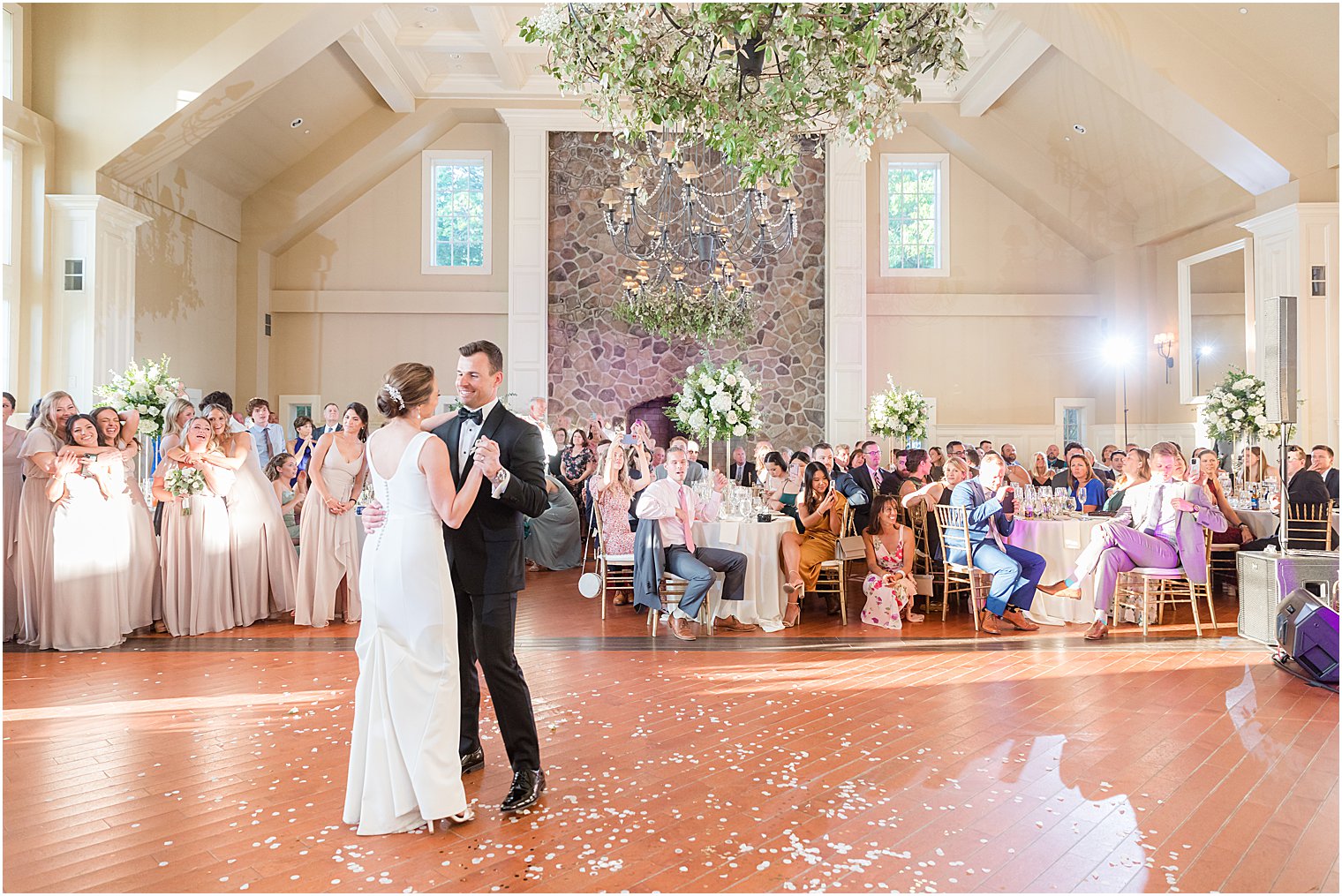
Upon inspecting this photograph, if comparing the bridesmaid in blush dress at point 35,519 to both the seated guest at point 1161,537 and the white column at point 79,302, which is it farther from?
the seated guest at point 1161,537

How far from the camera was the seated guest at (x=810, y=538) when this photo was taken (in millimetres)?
6316

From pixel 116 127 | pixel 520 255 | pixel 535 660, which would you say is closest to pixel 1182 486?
pixel 535 660

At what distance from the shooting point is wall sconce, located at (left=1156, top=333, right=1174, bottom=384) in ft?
40.4

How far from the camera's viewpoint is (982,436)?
13.5m

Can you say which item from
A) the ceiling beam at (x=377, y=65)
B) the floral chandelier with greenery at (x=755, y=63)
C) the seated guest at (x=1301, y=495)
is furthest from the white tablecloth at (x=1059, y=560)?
the ceiling beam at (x=377, y=65)

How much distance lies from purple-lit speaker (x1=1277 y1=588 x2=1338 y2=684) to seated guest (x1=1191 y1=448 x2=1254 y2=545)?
Result: 2.62 metres

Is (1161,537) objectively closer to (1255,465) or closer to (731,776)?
(1255,465)

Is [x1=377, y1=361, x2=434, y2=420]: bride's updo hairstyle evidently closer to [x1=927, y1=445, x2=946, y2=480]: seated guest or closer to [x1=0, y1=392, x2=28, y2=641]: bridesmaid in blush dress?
[x1=0, y1=392, x2=28, y2=641]: bridesmaid in blush dress

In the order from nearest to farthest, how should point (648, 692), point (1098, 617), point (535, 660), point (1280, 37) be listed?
point (648, 692) → point (535, 660) → point (1098, 617) → point (1280, 37)

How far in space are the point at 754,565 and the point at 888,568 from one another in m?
1.05

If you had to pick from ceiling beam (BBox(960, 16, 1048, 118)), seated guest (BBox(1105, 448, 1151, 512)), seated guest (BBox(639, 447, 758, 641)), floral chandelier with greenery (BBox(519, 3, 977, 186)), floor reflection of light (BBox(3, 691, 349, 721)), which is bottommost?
floor reflection of light (BBox(3, 691, 349, 721))

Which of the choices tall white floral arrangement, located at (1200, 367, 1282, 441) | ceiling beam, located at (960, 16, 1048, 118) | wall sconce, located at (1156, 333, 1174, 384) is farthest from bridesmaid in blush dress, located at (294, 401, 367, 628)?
wall sconce, located at (1156, 333, 1174, 384)

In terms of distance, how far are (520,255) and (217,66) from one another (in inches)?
185

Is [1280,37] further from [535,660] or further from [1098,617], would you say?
[535,660]
